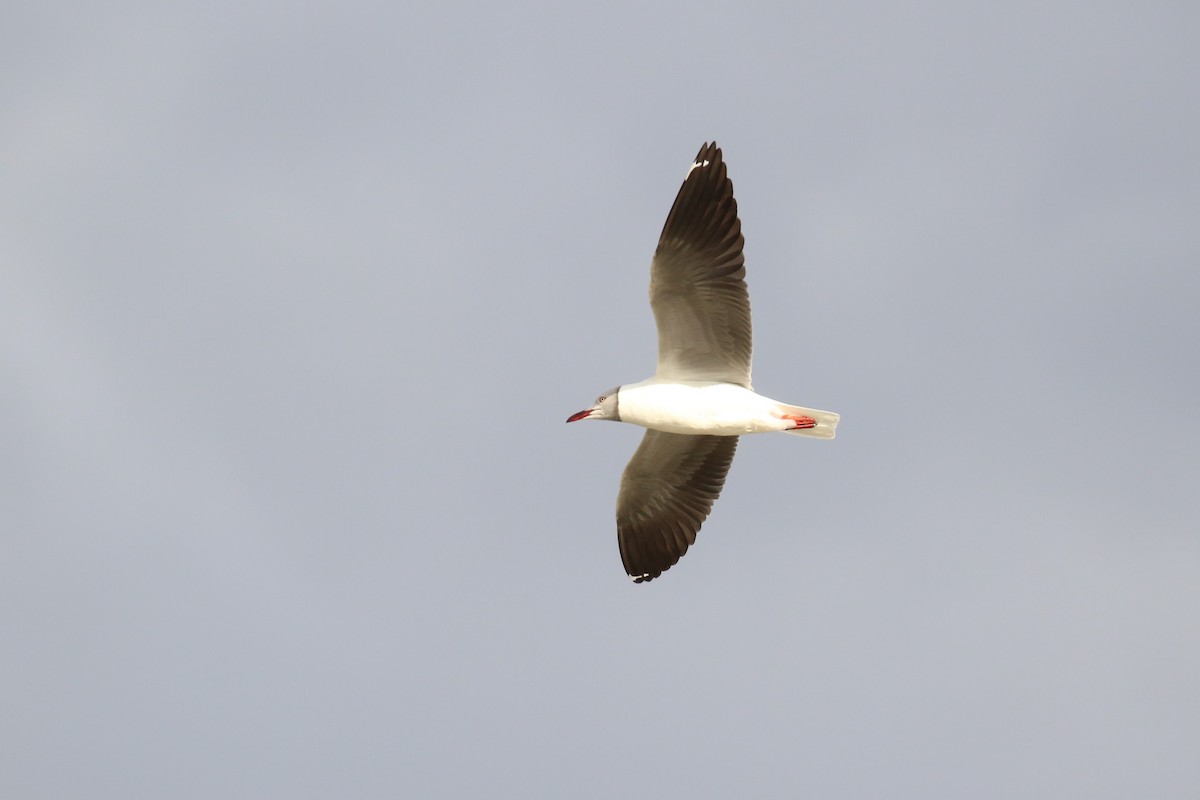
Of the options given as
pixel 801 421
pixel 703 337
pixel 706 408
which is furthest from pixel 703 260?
pixel 801 421

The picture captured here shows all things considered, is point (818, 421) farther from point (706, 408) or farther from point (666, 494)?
point (666, 494)

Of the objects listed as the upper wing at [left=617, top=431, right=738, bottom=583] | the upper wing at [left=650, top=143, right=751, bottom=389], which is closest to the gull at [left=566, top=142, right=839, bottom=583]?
the upper wing at [left=650, top=143, right=751, bottom=389]

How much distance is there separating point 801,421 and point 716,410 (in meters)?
0.97

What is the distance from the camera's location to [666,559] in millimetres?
22625

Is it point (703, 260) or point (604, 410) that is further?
point (604, 410)

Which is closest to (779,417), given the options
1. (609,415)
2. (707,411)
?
(707,411)

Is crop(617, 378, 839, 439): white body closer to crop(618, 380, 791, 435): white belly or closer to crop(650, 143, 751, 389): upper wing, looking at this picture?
crop(618, 380, 791, 435): white belly

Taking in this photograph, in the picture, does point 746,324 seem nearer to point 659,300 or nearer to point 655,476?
point 659,300

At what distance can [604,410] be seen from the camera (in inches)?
824

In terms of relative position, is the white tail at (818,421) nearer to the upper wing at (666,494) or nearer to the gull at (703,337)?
the gull at (703,337)

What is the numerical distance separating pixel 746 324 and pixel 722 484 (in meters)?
3.03

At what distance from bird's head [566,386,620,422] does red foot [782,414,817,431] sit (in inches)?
81.3

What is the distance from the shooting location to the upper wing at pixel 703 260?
19.6 meters

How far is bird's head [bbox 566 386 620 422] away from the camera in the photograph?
20.8 meters
